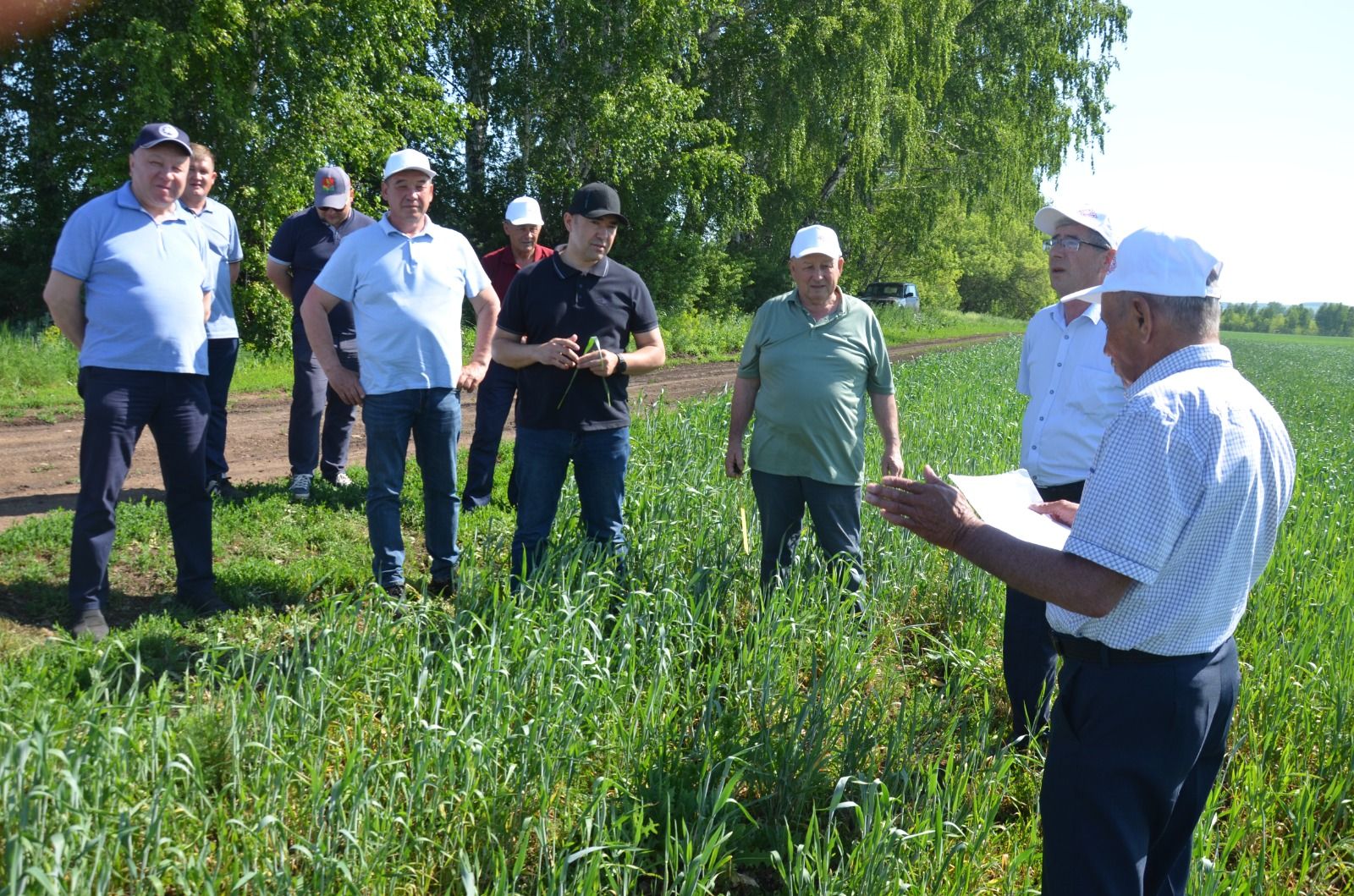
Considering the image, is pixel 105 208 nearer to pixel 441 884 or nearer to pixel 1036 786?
pixel 441 884

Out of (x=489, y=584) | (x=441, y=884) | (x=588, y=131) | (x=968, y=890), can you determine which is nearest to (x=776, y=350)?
(x=489, y=584)

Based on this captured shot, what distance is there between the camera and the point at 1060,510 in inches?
103

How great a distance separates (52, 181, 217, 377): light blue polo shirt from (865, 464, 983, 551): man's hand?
3326 mm

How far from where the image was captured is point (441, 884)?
2.54m

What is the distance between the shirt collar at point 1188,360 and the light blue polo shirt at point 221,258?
16.3 ft

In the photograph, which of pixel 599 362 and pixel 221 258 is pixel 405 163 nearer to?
pixel 599 362

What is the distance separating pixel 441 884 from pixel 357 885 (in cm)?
41

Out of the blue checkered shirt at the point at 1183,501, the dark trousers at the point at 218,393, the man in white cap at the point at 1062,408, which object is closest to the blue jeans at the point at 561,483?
the man in white cap at the point at 1062,408

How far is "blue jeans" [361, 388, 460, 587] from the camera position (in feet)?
15.2

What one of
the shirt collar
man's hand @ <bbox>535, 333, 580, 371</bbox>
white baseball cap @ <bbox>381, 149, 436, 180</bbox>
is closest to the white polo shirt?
the shirt collar

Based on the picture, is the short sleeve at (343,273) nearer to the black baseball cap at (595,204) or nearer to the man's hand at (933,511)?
the black baseball cap at (595,204)

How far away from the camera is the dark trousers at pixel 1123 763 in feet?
6.54

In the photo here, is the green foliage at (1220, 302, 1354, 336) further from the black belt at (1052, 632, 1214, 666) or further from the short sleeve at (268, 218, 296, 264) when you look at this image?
the black belt at (1052, 632, 1214, 666)

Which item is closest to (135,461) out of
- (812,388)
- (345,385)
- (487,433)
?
(487,433)
